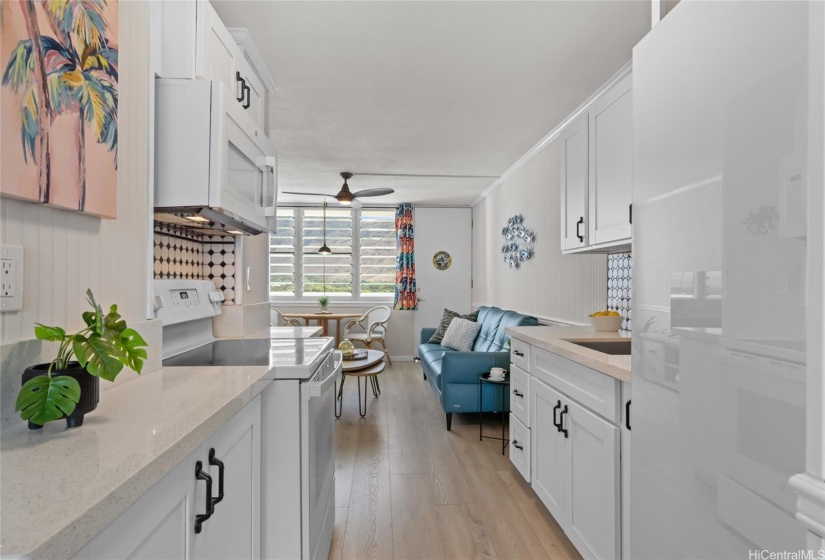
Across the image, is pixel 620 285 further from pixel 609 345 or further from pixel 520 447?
pixel 520 447

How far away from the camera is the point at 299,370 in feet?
4.95

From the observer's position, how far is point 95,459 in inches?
Answer: 26.9

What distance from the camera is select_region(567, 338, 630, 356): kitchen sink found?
239 centimetres

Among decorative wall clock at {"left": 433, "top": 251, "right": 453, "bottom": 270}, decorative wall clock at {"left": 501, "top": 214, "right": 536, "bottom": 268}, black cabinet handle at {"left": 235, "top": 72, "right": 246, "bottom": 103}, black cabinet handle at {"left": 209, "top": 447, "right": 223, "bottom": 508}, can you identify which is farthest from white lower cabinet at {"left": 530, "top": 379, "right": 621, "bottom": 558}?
decorative wall clock at {"left": 433, "top": 251, "right": 453, "bottom": 270}

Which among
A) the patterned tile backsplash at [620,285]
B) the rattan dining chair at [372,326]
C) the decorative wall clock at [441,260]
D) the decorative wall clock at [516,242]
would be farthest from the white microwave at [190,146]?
the decorative wall clock at [441,260]

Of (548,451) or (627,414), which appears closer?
(627,414)

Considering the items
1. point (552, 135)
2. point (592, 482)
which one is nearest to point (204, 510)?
point (592, 482)

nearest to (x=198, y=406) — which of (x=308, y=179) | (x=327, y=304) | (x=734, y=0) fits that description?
(x=734, y=0)

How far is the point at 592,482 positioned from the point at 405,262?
5381 millimetres

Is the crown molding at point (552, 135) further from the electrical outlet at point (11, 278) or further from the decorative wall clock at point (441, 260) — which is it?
the electrical outlet at point (11, 278)

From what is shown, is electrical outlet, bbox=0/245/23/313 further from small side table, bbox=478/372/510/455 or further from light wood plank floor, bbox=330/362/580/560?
small side table, bbox=478/372/510/455

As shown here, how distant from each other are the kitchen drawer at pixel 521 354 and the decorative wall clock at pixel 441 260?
4413 mm

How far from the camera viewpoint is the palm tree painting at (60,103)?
0.84 m

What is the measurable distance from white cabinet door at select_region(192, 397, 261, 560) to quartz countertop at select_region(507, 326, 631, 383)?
3.93 ft
